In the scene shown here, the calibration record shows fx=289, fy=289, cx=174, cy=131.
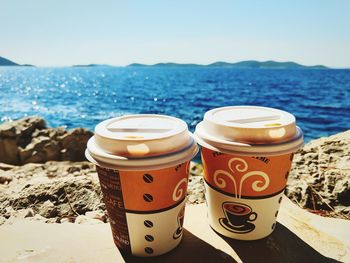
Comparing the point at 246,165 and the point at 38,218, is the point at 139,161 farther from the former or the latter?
the point at 38,218

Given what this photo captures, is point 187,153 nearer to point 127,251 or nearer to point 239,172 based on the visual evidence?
point 239,172

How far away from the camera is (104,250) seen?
182 cm

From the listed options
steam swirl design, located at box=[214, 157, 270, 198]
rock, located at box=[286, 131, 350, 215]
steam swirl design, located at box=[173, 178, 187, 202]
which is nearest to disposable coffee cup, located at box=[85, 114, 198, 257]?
steam swirl design, located at box=[173, 178, 187, 202]

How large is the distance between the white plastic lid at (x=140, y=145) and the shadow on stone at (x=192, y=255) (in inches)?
26.2

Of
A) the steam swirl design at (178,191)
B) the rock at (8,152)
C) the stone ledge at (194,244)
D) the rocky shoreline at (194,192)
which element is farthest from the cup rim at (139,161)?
the rock at (8,152)

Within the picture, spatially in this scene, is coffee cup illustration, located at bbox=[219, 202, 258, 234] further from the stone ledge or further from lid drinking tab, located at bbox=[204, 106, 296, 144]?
lid drinking tab, located at bbox=[204, 106, 296, 144]

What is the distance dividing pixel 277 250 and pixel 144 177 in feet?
3.32

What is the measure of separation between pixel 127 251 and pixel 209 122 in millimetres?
948

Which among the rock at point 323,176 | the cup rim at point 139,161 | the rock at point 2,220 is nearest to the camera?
the cup rim at point 139,161

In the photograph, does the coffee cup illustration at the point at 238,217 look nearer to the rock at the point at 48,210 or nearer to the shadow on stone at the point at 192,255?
the shadow on stone at the point at 192,255

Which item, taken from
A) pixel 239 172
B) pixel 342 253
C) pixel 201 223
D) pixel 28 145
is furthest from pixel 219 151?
pixel 28 145

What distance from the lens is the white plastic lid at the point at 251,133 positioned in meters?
1.61

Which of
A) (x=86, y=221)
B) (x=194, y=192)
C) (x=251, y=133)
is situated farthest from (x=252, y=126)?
(x=86, y=221)

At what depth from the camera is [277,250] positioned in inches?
72.5
